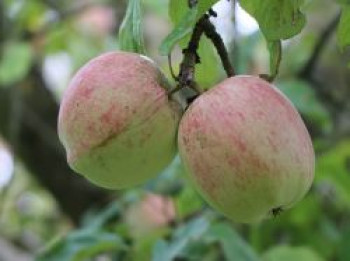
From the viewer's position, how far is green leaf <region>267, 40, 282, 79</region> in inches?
34.4

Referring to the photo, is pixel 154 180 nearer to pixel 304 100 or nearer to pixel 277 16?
pixel 304 100

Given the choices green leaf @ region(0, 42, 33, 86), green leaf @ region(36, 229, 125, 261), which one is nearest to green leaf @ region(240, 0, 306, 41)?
green leaf @ region(36, 229, 125, 261)

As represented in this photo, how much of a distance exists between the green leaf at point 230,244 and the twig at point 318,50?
741mm

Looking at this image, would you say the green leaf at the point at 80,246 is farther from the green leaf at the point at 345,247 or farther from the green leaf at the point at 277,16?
the green leaf at the point at 277,16

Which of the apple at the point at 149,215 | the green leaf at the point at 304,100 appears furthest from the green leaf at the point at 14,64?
the green leaf at the point at 304,100

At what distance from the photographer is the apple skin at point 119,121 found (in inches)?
32.4

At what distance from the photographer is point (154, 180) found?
163cm

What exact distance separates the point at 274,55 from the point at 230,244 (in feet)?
1.60

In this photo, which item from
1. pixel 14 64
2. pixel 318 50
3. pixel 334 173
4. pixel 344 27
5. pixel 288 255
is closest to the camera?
pixel 344 27

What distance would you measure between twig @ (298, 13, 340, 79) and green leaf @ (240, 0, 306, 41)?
1106 millimetres

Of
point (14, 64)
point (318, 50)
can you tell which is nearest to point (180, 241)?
point (318, 50)

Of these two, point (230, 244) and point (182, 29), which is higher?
point (182, 29)

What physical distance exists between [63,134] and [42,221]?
81.7 inches

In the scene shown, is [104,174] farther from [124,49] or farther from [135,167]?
[124,49]
